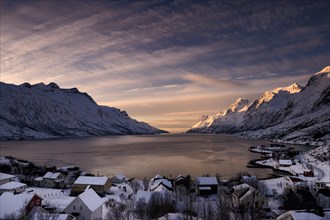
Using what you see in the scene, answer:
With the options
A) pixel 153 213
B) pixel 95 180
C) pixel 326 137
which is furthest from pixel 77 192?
pixel 326 137

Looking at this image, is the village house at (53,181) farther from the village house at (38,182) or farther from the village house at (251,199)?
the village house at (251,199)

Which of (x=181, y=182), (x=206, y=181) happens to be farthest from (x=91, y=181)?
(x=206, y=181)

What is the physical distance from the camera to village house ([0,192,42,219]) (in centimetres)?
3606

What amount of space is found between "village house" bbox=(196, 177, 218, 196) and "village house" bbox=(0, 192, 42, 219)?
29.9 m

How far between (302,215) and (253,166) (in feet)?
273

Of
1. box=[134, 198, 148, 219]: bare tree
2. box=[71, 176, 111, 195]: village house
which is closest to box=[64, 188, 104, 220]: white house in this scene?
box=[134, 198, 148, 219]: bare tree

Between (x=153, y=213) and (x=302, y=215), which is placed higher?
(x=302, y=215)

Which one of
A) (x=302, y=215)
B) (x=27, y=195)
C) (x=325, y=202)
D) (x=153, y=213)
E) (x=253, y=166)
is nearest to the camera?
(x=302, y=215)

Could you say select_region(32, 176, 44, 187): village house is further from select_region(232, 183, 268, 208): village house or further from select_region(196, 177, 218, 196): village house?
select_region(232, 183, 268, 208): village house

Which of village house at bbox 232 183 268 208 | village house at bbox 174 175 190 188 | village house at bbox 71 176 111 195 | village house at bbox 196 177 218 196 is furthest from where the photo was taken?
village house at bbox 174 175 190 188

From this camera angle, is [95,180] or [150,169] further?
[150,169]

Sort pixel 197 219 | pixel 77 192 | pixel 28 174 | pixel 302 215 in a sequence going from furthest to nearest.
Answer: pixel 28 174 → pixel 77 192 → pixel 197 219 → pixel 302 215

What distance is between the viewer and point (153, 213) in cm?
3816

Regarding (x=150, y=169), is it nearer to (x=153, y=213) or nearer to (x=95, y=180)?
(x=95, y=180)
